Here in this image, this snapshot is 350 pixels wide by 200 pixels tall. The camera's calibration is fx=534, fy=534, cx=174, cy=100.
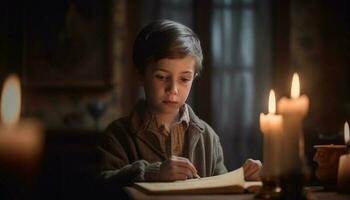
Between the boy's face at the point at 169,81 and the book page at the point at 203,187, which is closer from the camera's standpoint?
the book page at the point at 203,187

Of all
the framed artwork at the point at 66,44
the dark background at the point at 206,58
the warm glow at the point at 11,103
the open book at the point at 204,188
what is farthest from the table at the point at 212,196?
the framed artwork at the point at 66,44

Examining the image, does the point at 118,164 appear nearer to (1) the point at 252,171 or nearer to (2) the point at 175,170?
(2) the point at 175,170

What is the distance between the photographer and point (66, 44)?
16.7 ft

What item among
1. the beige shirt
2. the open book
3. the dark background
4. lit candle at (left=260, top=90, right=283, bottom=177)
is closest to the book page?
the open book

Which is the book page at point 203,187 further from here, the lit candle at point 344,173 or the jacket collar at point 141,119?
the jacket collar at point 141,119

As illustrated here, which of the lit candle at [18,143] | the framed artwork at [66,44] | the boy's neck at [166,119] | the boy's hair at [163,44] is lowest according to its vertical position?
the boy's neck at [166,119]

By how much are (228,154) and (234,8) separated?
1452 mm

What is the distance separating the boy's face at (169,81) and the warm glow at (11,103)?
0.92 m

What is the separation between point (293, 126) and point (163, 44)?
72 centimetres

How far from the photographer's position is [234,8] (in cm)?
530

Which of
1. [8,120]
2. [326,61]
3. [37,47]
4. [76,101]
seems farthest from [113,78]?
[8,120]

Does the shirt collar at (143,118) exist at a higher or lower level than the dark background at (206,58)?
lower

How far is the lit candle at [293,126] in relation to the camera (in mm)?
752

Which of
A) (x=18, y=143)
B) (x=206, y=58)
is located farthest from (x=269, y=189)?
(x=206, y=58)
